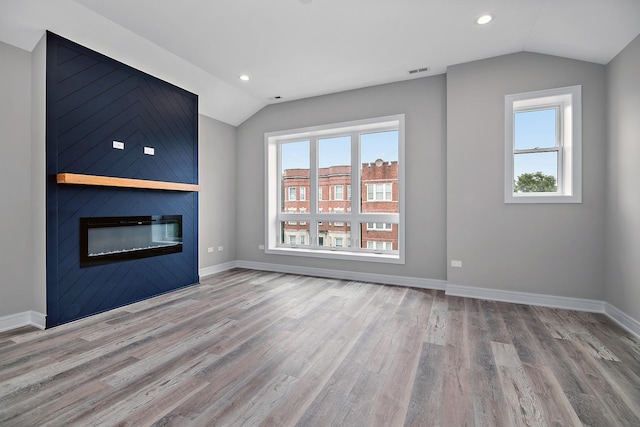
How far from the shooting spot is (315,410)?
67.4 inches

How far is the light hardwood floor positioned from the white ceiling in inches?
117

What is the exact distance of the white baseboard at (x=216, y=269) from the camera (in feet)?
16.7

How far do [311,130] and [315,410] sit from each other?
14.3 ft

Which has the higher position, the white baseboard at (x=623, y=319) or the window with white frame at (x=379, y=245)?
the window with white frame at (x=379, y=245)

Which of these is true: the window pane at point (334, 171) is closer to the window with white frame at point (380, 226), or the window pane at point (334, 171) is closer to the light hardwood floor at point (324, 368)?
the window with white frame at point (380, 226)

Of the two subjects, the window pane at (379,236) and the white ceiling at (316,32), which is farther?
the window pane at (379,236)

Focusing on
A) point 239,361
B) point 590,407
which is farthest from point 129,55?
point 590,407

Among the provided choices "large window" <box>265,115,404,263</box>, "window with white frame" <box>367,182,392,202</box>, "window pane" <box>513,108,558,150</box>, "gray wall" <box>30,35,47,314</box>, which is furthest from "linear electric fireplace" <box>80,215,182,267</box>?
"window pane" <box>513,108,558,150</box>

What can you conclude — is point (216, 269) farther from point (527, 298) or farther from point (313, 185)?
point (527, 298)

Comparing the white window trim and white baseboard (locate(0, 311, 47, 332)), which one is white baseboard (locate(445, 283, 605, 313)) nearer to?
the white window trim

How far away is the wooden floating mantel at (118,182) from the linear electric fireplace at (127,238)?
42 cm

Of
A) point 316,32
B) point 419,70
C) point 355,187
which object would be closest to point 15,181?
point 316,32

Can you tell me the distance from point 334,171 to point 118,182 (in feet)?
10.6

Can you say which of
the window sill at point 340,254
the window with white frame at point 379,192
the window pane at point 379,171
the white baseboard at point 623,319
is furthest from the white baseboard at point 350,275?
the white baseboard at point 623,319
